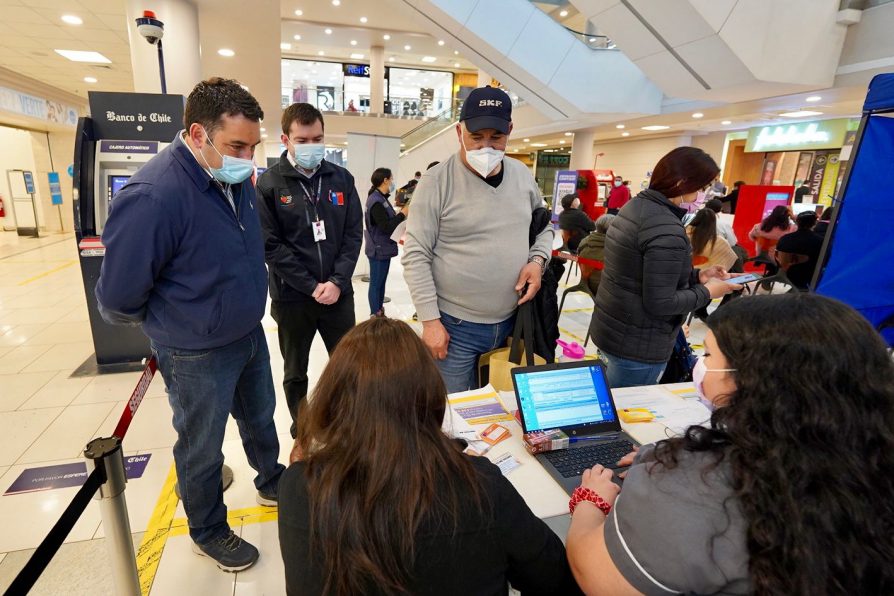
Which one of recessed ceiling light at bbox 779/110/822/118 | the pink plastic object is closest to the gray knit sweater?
the pink plastic object

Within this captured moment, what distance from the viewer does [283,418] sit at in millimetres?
3033

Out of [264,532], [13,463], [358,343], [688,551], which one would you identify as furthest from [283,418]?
[688,551]

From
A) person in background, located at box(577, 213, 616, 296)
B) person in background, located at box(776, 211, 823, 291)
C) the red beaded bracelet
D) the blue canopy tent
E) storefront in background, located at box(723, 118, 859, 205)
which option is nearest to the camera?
the red beaded bracelet

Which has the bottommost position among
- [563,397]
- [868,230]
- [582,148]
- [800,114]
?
[563,397]

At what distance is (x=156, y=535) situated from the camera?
2021 mm

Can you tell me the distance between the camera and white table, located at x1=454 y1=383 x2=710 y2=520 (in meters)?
1.25

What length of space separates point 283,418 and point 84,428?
1195 millimetres

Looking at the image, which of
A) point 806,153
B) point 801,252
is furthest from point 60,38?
point 806,153

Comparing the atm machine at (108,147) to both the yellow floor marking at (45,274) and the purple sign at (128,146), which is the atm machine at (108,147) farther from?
the yellow floor marking at (45,274)

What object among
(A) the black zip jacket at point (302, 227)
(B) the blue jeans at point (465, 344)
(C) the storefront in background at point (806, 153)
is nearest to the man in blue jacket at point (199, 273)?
→ (A) the black zip jacket at point (302, 227)

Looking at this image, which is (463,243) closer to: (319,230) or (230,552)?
(319,230)

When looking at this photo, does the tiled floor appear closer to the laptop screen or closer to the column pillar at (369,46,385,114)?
the laptop screen

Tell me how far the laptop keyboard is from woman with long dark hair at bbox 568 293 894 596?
20.6 inches

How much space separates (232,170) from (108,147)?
2313mm
